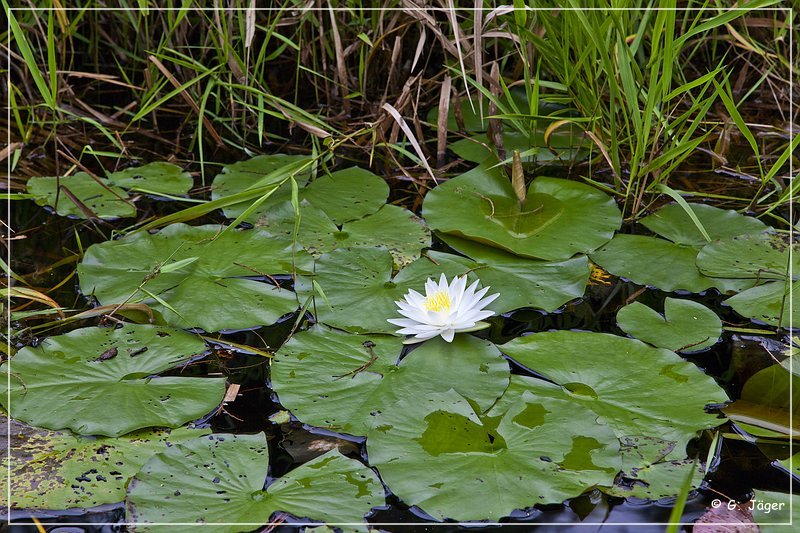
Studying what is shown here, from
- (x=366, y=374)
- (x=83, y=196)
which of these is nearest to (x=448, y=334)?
(x=366, y=374)

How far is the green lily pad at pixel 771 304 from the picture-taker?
1531 millimetres

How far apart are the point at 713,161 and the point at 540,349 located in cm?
120

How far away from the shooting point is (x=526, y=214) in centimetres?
189

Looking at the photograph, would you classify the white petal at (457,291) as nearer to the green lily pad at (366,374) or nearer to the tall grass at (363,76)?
the green lily pad at (366,374)

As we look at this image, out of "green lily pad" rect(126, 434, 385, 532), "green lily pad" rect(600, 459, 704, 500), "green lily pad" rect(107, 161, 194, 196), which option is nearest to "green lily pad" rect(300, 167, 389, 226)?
"green lily pad" rect(107, 161, 194, 196)

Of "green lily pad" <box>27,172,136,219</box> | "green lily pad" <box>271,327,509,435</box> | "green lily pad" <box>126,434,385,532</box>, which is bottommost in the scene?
"green lily pad" <box>126,434,385,532</box>

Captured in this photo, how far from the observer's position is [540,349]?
144cm

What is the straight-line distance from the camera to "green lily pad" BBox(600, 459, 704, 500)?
113 cm

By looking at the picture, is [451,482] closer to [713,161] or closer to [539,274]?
[539,274]

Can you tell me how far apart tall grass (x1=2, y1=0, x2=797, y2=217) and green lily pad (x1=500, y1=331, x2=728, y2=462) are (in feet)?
1.92

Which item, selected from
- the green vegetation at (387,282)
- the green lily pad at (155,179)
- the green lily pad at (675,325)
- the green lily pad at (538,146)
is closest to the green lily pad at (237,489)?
the green vegetation at (387,282)

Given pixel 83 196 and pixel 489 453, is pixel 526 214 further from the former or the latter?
pixel 83 196

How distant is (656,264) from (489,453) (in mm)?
793

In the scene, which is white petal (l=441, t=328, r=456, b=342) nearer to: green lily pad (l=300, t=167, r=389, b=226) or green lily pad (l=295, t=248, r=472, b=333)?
green lily pad (l=295, t=248, r=472, b=333)
